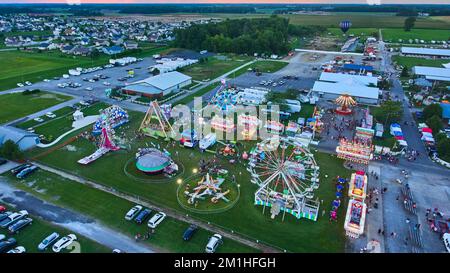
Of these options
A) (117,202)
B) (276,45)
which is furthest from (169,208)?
(276,45)

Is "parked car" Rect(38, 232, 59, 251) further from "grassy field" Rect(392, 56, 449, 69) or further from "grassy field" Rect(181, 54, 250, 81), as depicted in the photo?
"grassy field" Rect(392, 56, 449, 69)

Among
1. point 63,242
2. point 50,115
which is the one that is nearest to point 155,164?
point 63,242

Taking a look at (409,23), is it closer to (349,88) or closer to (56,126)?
(349,88)

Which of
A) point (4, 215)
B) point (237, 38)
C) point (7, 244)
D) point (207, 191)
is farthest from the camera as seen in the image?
point (237, 38)

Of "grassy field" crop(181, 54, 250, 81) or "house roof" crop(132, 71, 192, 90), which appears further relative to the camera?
"grassy field" crop(181, 54, 250, 81)

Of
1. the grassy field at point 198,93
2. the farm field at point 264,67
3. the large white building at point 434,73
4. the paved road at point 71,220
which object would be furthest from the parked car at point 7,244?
the large white building at point 434,73

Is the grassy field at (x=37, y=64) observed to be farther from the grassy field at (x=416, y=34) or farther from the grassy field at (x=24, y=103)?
the grassy field at (x=416, y=34)

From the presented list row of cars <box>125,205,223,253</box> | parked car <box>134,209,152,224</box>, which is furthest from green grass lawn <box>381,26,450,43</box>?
parked car <box>134,209,152,224</box>
